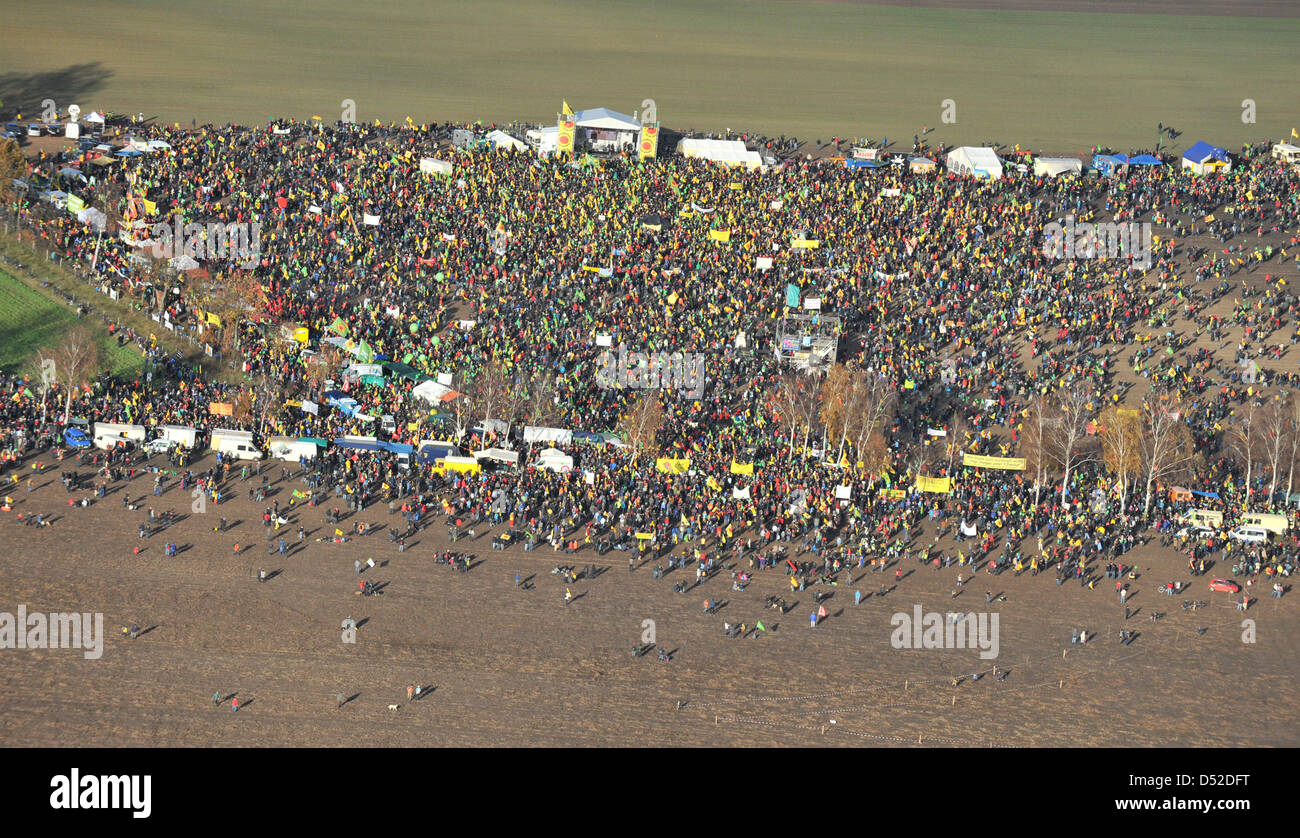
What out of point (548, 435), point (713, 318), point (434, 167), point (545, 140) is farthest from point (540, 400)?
point (545, 140)

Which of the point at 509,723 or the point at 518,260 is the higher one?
the point at 518,260

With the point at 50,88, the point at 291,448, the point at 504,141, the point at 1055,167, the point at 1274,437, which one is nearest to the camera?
the point at 291,448

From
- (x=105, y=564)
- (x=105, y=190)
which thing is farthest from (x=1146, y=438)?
(x=105, y=190)

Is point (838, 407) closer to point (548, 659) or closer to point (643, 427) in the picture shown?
point (643, 427)

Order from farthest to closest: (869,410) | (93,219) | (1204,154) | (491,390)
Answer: (1204,154)
(93,219)
(491,390)
(869,410)

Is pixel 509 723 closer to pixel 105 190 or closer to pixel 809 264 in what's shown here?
pixel 809 264

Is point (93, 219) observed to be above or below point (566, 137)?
below

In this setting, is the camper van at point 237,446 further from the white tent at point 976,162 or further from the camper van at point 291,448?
the white tent at point 976,162

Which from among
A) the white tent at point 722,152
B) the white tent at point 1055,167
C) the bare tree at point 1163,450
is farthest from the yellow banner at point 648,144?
the bare tree at point 1163,450
